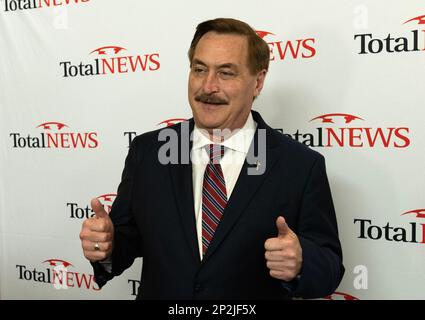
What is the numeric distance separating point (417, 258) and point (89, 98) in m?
1.52

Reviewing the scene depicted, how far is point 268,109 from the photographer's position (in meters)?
1.73

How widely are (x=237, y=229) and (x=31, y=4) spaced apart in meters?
1.60

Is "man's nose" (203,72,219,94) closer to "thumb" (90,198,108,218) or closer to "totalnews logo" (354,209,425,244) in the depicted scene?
"thumb" (90,198,108,218)

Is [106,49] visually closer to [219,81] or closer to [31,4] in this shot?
[31,4]

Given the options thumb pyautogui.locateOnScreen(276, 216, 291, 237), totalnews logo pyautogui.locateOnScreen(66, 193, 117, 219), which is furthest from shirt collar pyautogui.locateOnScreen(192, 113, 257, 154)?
totalnews logo pyautogui.locateOnScreen(66, 193, 117, 219)

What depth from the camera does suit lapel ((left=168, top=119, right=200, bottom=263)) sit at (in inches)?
46.5

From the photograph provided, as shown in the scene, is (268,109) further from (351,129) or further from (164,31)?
(164,31)

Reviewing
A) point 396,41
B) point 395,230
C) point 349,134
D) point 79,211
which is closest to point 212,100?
point 349,134

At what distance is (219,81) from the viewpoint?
1.28m

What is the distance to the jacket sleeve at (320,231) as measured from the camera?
3.63 ft

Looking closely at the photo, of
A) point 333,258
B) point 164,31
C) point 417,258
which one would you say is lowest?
point 417,258

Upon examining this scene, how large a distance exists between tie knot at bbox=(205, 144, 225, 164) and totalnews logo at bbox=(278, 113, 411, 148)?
1.63 feet

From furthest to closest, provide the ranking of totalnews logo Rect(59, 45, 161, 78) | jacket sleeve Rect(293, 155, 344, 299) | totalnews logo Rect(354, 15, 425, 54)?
totalnews logo Rect(59, 45, 161, 78), totalnews logo Rect(354, 15, 425, 54), jacket sleeve Rect(293, 155, 344, 299)

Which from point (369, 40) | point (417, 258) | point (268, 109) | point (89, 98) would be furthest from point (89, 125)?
point (417, 258)
